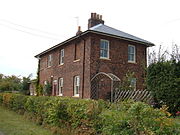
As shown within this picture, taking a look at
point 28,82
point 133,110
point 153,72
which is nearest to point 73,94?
point 153,72

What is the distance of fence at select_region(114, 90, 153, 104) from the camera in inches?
532

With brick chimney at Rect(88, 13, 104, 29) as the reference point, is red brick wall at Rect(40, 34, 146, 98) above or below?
below

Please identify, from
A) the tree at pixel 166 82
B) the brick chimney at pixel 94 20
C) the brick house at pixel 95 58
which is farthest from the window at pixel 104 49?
the tree at pixel 166 82

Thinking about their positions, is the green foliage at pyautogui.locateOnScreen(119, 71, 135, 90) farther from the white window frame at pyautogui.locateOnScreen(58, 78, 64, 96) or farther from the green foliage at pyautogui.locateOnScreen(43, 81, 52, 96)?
the green foliage at pyautogui.locateOnScreen(43, 81, 52, 96)

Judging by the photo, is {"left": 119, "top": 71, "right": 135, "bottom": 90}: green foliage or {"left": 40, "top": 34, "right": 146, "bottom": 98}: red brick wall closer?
{"left": 119, "top": 71, "right": 135, "bottom": 90}: green foliage

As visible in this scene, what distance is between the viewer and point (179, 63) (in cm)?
1120

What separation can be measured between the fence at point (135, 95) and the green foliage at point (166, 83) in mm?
1044

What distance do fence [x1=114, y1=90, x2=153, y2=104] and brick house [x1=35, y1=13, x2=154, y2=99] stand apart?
186 cm

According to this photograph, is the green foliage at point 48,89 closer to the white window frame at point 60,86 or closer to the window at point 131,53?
the white window frame at point 60,86

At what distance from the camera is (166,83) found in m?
11.3

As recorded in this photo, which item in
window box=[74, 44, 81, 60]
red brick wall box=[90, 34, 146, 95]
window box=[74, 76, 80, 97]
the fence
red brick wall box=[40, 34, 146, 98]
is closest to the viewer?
the fence

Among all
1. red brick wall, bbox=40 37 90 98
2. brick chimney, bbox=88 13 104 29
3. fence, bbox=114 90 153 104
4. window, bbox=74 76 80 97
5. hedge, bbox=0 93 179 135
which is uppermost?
brick chimney, bbox=88 13 104 29

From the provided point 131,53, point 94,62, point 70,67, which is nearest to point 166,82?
point 94,62

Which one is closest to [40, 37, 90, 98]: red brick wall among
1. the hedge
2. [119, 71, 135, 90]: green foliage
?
[119, 71, 135, 90]: green foliage
